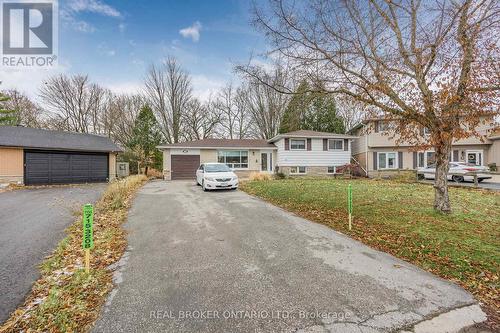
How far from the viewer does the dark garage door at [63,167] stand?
50.4 ft

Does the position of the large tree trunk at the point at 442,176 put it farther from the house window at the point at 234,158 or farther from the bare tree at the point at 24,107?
the bare tree at the point at 24,107

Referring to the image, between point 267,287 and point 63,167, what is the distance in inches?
767

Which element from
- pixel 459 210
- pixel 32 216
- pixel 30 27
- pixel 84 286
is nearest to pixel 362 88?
pixel 459 210

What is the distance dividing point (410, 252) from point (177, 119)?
90.7ft

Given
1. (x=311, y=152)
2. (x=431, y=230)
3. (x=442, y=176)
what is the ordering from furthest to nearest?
(x=311, y=152) < (x=442, y=176) < (x=431, y=230)

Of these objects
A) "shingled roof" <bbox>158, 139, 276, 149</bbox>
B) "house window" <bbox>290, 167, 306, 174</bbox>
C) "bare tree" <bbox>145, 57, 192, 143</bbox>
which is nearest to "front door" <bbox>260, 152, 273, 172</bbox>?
"shingled roof" <bbox>158, 139, 276, 149</bbox>

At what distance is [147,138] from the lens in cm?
2448

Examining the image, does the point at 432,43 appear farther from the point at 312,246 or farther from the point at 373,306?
the point at 373,306

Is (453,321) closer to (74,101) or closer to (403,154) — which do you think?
(403,154)

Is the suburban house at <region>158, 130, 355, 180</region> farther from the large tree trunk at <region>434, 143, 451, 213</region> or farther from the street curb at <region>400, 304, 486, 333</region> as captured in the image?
the street curb at <region>400, 304, 486, 333</region>

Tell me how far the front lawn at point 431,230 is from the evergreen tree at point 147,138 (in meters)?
19.2

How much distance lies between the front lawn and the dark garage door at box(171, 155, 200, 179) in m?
12.9

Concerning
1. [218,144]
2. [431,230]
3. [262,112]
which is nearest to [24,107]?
[218,144]

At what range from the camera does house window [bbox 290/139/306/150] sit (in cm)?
2086
